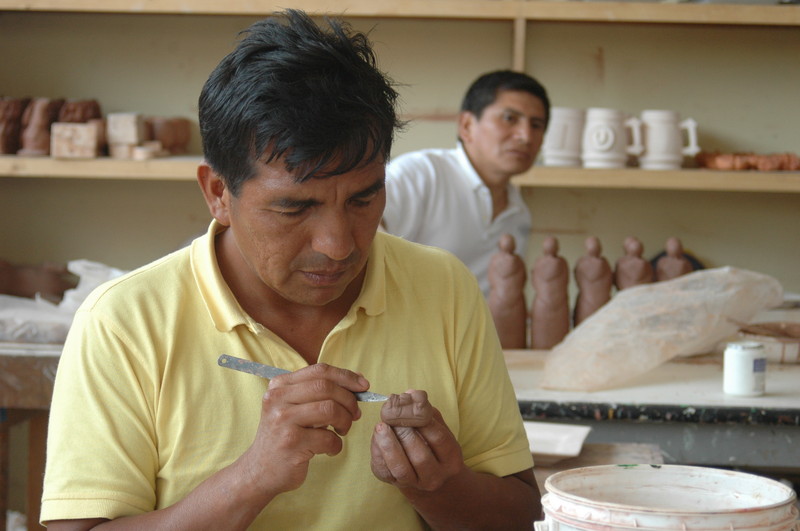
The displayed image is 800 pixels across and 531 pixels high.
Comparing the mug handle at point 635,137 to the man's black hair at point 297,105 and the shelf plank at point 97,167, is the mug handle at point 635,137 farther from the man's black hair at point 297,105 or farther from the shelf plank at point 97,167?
the man's black hair at point 297,105

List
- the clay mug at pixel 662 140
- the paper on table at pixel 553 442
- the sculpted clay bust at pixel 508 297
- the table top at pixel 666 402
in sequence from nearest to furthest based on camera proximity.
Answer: the paper on table at pixel 553 442, the table top at pixel 666 402, the sculpted clay bust at pixel 508 297, the clay mug at pixel 662 140

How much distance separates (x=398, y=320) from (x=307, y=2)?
7.89ft

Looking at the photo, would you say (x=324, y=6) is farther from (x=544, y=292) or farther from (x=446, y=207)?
(x=544, y=292)

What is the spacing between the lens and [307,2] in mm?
3393

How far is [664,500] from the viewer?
948 mm

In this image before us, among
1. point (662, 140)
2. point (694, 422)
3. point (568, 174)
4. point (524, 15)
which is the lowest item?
point (694, 422)

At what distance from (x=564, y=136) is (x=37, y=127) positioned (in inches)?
77.4

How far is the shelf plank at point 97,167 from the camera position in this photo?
11.3ft

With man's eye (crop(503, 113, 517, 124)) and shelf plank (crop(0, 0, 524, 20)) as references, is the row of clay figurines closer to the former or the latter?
man's eye (crop(503, 113, 517, 124))

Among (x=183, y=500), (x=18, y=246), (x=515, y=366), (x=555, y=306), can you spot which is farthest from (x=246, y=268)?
(x=18, y=246)

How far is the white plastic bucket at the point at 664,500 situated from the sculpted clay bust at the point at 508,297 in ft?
5.69

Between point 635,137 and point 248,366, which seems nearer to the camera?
point 248,366

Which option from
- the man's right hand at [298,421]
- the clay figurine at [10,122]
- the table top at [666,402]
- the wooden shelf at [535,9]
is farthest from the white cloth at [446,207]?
the man's right hand at [298,421]

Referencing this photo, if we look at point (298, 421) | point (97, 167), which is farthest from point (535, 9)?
point (298, 421)
